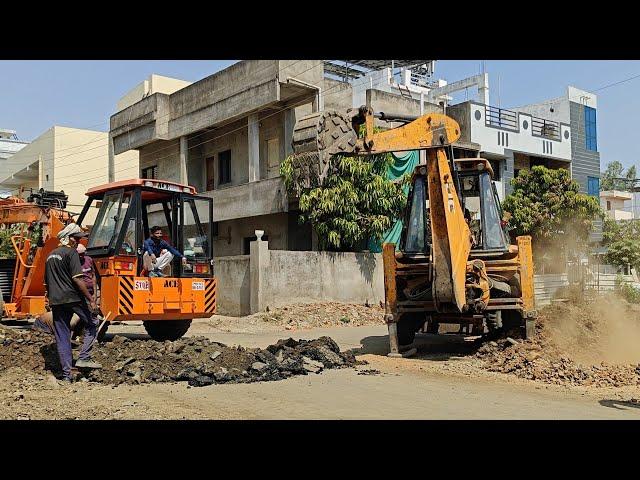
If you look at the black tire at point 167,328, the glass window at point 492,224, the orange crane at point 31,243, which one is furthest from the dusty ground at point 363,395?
the orange crane at point 31,243

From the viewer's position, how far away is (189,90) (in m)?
25.8

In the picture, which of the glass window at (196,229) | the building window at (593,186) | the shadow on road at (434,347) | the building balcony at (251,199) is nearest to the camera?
the shadow on road at (434,347)

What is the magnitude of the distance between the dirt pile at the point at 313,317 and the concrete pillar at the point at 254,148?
6698mm

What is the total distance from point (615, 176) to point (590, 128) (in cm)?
4147

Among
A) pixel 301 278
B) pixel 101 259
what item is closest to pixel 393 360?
pixel 101 259

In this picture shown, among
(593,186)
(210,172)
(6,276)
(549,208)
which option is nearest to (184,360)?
(6,276)

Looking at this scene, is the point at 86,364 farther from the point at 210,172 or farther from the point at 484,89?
the point at 484,89

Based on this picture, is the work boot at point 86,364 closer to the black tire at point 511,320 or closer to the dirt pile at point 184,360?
the dirt pile at point 184,360

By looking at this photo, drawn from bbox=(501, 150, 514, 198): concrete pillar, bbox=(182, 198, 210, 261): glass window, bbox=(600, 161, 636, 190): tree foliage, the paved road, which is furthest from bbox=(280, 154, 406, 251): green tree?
bbox=(600, 161, 636, 190): tree foliage

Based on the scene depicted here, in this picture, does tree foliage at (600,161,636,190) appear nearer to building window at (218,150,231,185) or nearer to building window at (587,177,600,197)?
building window at (587,177,600,197)

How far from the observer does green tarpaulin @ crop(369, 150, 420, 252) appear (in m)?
21.0

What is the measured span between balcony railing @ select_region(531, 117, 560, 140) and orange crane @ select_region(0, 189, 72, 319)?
22116mm

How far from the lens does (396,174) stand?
21.9m

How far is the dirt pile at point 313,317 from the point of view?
16984 millimetres
